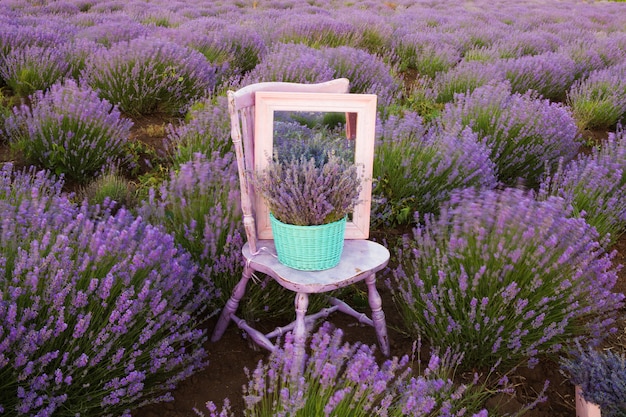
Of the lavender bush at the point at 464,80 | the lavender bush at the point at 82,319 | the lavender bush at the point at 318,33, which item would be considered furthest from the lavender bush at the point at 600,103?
the lavender bush at the point at 82,319

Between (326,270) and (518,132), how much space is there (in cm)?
252

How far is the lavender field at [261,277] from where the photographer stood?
1.76 m

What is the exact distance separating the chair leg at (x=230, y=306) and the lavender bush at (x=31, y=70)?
318cm

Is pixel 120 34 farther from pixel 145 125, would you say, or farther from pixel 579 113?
pixel 579 113

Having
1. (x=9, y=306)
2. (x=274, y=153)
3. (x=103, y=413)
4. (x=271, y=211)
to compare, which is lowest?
(x=103, y=413)

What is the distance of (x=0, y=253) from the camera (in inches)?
73.2

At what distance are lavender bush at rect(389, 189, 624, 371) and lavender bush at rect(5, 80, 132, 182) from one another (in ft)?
7.24

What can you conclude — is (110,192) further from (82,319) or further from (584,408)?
(584,408)

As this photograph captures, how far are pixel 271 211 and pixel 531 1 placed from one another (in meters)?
20.8

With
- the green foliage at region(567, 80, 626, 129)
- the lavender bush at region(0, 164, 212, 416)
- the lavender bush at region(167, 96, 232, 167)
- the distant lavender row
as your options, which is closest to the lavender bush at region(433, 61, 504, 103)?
the distant lavender row

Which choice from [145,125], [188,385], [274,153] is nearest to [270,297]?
[188,385]

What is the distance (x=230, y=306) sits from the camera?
2.32 m

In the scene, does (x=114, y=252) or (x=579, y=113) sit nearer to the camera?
(x=114, y=252)

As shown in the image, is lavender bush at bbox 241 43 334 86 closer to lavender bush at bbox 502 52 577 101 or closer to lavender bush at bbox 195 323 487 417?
lavender bush at bbox 502 52 577 101
